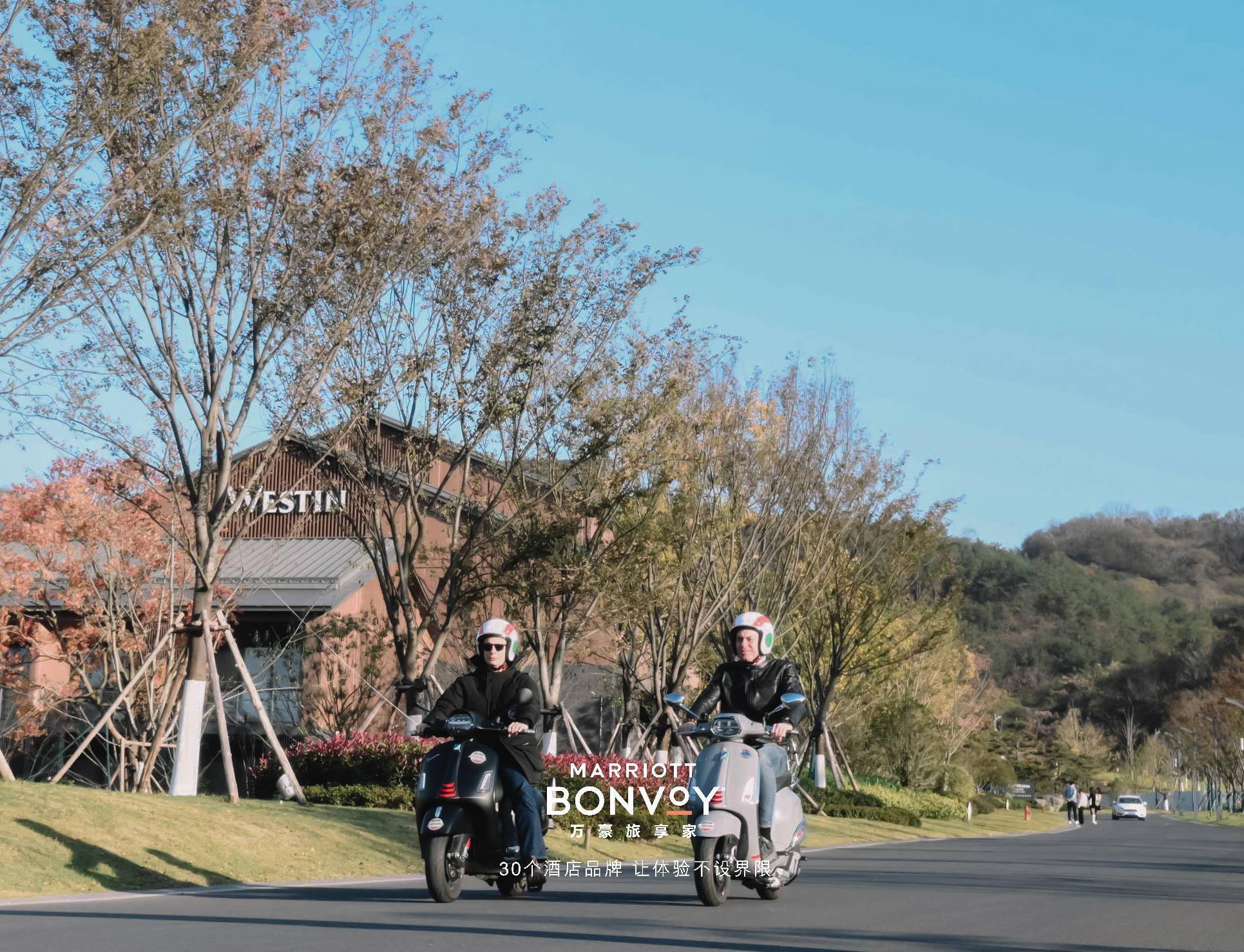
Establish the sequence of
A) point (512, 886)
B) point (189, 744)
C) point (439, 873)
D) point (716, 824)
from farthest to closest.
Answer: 1. point (189, 744)
2. point (512, 886)
3. point (439, 873)
4. point (716, 824)

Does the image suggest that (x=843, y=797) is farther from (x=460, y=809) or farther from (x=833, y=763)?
Answer: (x=460, y=809)

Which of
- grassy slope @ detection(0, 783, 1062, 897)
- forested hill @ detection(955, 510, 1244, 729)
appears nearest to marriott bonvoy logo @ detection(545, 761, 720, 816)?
grassy slope @ detection(0, 783, 1062, 897)

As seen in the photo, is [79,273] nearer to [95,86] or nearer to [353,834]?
[95,86]

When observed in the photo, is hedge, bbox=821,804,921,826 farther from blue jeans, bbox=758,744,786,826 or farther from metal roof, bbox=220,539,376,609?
blue jeans, bbox=758,744,786,826

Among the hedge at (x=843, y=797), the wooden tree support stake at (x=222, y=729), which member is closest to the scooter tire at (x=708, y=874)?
the wooden tree support stake at (x=222, y=729)

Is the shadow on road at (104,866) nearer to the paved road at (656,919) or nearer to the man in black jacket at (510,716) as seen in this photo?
the paved road at (656,919)

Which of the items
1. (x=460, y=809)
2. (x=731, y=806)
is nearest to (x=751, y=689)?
(x=731, y=806)

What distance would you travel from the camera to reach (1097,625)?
11881cm

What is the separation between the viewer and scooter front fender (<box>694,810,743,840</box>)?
920 centimetres

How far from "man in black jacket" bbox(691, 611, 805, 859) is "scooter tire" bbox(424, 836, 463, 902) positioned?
1918mm

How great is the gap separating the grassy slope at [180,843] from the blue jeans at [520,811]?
339 cm

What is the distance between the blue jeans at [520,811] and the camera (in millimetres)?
9688

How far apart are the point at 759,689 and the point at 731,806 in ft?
3.11

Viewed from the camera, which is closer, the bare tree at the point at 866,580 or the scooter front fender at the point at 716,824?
the scooter front fender at the point at 716,824
